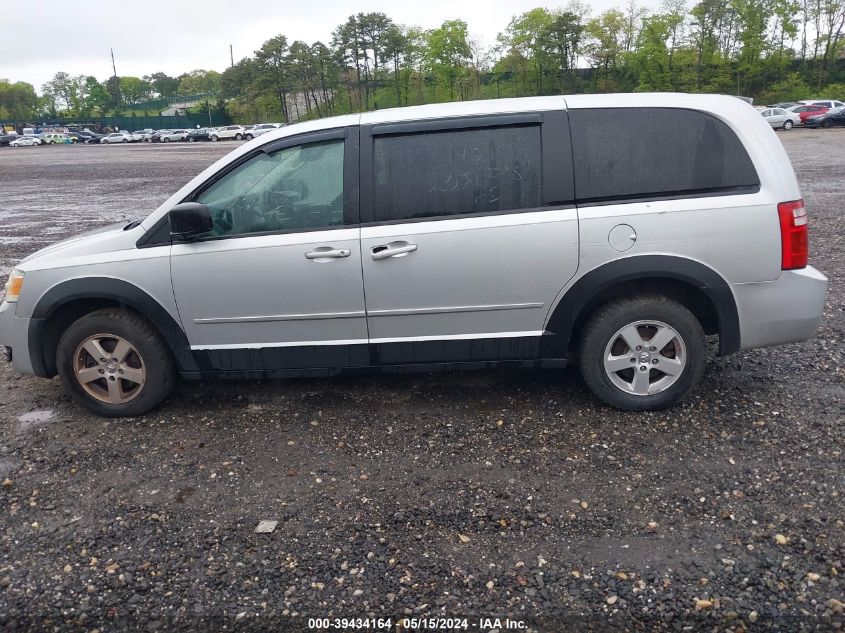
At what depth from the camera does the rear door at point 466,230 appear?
4.30 metres

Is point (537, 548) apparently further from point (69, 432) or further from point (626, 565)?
point (69, 432)

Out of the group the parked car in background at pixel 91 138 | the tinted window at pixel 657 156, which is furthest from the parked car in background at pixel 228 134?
the tinted window at pixel 657 156

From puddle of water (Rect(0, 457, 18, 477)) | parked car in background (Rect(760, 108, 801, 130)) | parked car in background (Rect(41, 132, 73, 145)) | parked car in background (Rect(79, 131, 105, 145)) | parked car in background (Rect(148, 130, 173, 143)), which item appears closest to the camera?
puddle of water (Rect(0, 457, 18, 477))

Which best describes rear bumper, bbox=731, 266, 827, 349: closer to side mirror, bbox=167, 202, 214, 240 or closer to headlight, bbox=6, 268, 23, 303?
side mirror, bbox=167, 202, 214, 240

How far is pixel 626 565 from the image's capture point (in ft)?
10.2

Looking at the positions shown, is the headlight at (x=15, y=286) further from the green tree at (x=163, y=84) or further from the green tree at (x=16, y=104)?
the green tree at (x=163, y=84)

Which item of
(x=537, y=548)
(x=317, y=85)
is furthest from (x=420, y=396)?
(x=317, y=85)

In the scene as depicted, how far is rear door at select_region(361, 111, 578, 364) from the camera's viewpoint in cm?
430

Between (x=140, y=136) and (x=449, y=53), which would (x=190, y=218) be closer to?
(x=140, y=136)

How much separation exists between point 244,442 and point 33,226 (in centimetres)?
1135

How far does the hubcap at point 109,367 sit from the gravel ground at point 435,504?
8.8 inches

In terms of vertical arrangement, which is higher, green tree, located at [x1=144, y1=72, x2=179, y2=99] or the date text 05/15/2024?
green tree, located at [x1=144, y1=72, x2=179, y2=99]

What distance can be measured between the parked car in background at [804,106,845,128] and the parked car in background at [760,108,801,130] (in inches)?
29.1

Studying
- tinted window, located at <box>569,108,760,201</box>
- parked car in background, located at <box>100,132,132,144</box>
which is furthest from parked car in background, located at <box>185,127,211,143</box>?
tinted window, located at <box>569,108,760,201</box>
